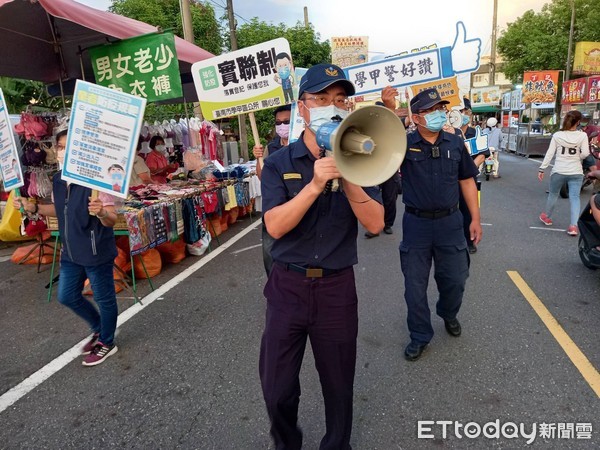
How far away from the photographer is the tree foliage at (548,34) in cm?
3134

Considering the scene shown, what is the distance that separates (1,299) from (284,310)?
4.49 m

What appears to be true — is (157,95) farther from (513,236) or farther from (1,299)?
(513,236)

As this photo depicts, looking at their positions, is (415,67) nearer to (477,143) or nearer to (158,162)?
(477,143)

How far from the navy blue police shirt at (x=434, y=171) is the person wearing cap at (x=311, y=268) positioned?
1.37 m

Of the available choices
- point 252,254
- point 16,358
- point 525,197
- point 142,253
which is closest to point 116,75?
Result: point 142,253

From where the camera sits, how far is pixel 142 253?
5352mm

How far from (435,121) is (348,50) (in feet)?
73.4

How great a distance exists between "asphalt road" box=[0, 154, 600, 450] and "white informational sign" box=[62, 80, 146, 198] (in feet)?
→ 4.72

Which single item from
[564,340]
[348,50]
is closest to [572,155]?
[564,340]

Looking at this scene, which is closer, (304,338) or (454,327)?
(304,338)

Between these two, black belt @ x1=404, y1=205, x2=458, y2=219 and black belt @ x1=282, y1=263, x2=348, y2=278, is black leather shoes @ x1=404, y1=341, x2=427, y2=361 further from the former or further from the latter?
black belt @ x1=282, y1=263, x2=348, y2=278

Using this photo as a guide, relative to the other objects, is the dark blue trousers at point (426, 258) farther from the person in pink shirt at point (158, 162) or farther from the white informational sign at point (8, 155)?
the person in pink shirt at point (158, 162)

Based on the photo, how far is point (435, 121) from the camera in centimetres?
317

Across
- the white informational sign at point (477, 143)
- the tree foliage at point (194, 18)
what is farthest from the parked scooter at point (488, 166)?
the tree foliage at point (194, 18)
